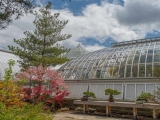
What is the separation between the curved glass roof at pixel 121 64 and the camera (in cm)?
1285

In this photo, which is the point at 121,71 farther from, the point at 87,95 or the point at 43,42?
the point at 43,42

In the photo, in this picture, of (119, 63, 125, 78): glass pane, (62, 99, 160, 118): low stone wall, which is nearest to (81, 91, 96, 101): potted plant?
(62, 99, 160, 118): low stone wall

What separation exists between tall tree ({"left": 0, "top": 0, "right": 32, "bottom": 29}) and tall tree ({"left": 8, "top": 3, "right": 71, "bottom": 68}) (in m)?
10.6

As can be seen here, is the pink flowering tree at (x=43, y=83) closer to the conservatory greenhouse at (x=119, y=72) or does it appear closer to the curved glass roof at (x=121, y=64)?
the conservatory greenhouse at (x=119, y=72)

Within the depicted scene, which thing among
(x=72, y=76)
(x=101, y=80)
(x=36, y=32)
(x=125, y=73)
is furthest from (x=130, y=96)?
(x=36, y=32)

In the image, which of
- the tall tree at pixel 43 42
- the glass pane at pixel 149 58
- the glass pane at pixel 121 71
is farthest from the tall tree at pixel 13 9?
the tall tree at pixel 43 42

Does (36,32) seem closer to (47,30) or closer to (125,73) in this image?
(47,30)

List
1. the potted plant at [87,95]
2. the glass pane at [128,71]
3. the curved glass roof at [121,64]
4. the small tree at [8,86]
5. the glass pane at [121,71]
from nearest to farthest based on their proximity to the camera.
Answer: the small tree at [8,86], the curved glass roof at [121,64], the potted plant at [87,95], the glass pane at [128,71], the glass pane at [121,71]

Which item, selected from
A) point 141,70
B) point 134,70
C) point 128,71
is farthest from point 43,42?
point 141,70

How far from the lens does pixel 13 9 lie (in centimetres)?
441

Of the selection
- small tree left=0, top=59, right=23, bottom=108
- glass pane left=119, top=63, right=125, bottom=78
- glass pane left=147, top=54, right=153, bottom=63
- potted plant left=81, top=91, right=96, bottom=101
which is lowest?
potted plant left=81, top=91, right=96, bottom=101

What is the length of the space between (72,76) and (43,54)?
10.2 ft

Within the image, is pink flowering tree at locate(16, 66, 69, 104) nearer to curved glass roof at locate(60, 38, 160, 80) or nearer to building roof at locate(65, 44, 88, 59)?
curved glass roof at locate(60, 38, 160, 80)

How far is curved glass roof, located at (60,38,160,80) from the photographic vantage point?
12.9 meters
